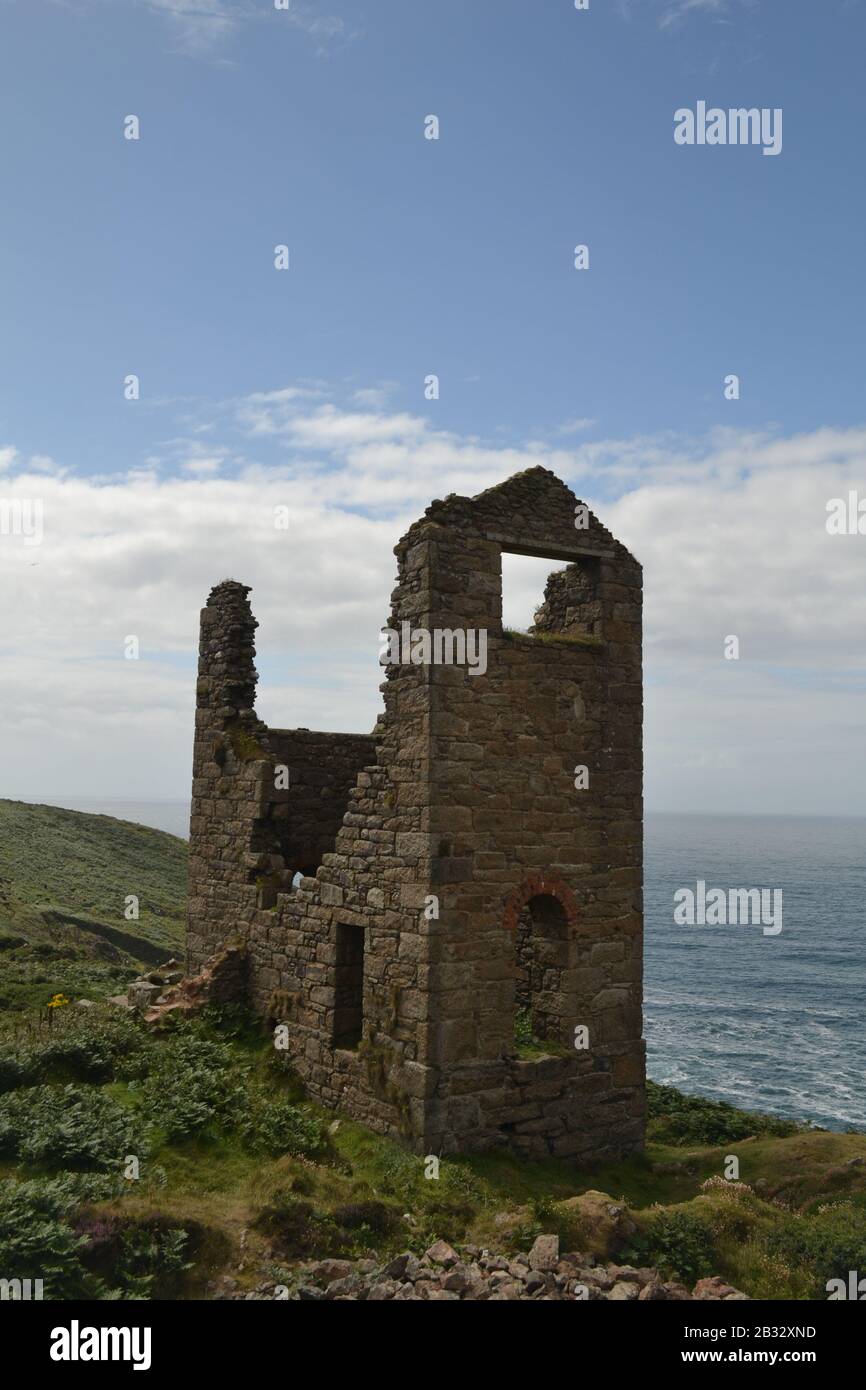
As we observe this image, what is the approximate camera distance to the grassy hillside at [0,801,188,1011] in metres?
21.0

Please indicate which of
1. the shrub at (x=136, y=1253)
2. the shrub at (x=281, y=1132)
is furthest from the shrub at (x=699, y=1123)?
the shrub at (x=136, y=1253)

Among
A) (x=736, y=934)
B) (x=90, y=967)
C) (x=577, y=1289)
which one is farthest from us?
(x=736, y=934)

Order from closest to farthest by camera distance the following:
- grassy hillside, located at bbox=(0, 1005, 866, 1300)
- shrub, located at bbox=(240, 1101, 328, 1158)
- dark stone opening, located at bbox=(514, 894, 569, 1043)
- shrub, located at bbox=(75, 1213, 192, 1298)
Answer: shrub, located at bbox=(75, 1213, 192, 1298)
grassy hillside, located at bbox=(0, 1005, 866, 1300)
shrub, located at bbox=(240, 1101, 328, 1158)
dark stone opening, located at bbox=(514, 894, 569, 1043)

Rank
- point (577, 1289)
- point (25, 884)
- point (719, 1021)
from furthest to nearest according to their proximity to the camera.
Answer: point (719, 1021)
point (25, 884)
point (577, 1289)

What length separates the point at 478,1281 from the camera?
8.90m

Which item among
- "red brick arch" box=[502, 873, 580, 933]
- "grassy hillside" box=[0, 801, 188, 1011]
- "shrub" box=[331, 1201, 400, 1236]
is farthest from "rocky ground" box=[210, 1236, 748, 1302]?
"grassy hillside" box=[0, 801, 188, 1011]

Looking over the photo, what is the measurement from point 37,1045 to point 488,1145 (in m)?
6.30

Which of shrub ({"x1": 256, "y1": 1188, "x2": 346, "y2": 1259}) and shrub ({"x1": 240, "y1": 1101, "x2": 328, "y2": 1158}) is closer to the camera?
shrub ({"x1": 256, "y1": 1188, "x2": 346, "y2": 1259})

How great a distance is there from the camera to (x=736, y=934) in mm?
85750

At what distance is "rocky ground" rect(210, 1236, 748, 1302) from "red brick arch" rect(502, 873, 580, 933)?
3996mm

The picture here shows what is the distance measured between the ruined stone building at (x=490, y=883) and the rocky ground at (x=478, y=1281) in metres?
2.58

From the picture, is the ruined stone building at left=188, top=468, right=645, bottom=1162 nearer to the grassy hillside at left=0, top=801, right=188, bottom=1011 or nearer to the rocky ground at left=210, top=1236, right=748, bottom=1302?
the rocky ground at left=210, top=1236, right=748, bottom=1302
